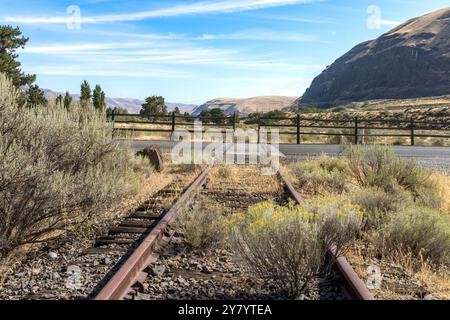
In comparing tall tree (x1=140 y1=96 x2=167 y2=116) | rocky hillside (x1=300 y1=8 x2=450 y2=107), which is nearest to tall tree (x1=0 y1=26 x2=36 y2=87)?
tall tree (x1=140 y1=96 x2=167 y2=116)

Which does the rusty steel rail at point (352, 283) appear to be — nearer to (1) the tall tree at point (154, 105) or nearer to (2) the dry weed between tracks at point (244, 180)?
(2) the dry weed between tracks at point (244, 180)

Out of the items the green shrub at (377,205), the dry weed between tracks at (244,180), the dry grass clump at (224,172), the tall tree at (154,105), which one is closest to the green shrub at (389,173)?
the green shrub at (377,205)

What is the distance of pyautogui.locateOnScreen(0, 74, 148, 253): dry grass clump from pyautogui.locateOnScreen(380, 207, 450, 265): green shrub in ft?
12.6

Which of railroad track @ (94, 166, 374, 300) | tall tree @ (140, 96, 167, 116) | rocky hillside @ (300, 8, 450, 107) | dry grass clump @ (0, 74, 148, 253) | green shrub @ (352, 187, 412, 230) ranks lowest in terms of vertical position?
railroad track @ (94, 166, 374, 300)

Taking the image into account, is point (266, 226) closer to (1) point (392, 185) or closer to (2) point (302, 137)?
(1) point (392, 185)

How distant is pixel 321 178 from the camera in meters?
10.3

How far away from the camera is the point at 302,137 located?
2923 cm

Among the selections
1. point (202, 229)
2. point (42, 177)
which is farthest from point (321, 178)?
point (42, 177)

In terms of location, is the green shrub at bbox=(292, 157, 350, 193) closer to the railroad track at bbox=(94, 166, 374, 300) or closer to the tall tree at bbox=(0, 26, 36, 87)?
the railroad track at bbox=(94, 166, 374, 300)

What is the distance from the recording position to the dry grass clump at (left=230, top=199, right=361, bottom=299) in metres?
4.31

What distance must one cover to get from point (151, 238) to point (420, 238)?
3220mm

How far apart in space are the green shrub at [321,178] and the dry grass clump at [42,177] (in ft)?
14.5

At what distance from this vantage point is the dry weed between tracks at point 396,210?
522cm

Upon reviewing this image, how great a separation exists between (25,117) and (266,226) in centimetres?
385
